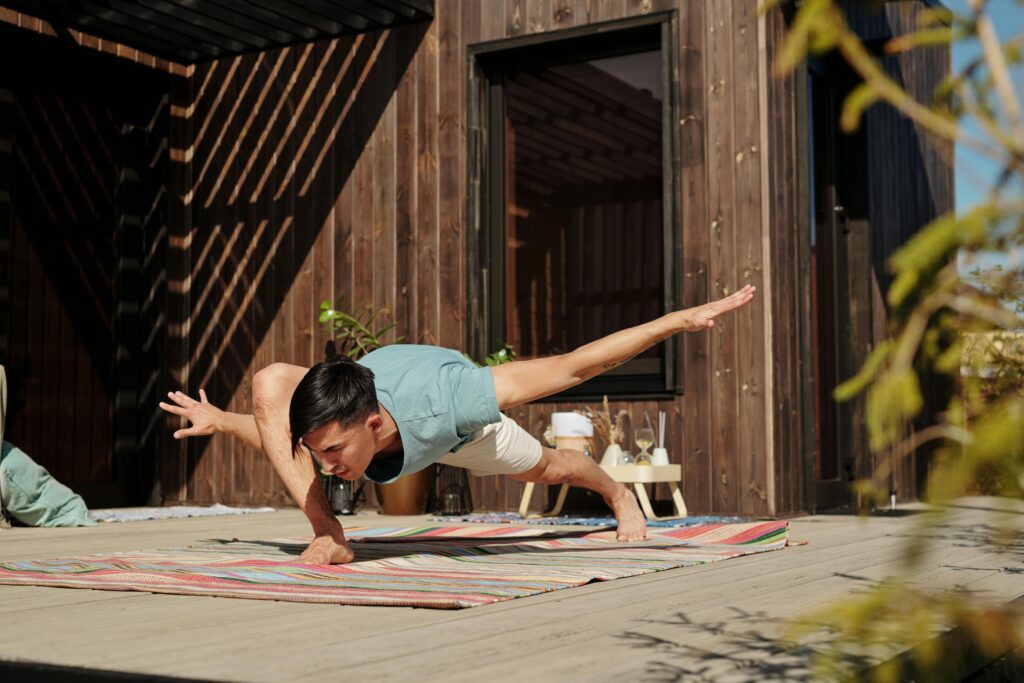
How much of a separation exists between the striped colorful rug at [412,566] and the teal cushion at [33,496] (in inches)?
61.9

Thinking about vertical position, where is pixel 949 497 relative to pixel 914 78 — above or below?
below

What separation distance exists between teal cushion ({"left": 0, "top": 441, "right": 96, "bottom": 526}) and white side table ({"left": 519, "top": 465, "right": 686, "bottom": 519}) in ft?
6.67

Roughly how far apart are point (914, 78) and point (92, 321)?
530 centimetres

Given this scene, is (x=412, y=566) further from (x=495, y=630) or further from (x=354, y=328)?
(x=354, y=328)

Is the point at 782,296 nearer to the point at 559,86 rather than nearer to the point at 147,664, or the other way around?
the point at 559,86

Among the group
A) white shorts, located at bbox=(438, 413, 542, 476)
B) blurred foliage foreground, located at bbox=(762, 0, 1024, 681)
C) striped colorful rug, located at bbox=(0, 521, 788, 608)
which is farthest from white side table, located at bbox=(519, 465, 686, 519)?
blurred foliage foreground, located at bbox=(762, 0, 1024, 681)

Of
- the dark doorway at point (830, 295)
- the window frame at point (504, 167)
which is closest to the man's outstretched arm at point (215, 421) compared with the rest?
the window frame at point (504, 167)

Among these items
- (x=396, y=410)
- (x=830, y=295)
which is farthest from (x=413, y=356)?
(x=830, y=295)

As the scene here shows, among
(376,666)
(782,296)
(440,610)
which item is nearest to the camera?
(376,666)

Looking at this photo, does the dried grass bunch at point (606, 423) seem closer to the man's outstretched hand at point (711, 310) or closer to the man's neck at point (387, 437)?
the man's neck at point (387, 437)

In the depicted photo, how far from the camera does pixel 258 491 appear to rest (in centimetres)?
679

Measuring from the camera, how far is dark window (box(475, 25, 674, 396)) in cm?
573

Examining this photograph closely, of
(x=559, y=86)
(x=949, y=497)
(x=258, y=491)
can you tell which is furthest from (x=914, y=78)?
(x=949, y=497)

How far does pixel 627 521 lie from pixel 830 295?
2.91 m
